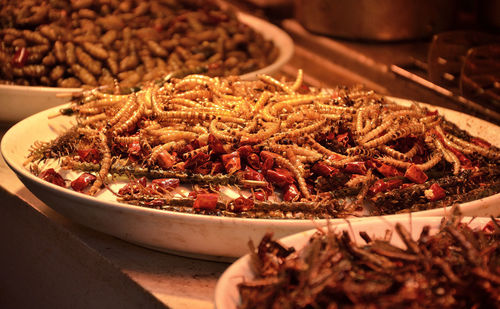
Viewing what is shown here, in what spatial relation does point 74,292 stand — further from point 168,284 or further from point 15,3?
point 15,3

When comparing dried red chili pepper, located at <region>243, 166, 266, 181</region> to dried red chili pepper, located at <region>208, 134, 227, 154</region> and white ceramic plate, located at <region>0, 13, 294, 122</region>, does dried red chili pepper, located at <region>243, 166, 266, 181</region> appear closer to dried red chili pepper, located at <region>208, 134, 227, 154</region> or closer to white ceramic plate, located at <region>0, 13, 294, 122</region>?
dried red chili pepper, located at <region>208, 134, 227, 154</region>

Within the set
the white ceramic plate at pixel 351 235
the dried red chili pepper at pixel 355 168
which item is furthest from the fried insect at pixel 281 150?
the white ceramic plate at pixel 351 235

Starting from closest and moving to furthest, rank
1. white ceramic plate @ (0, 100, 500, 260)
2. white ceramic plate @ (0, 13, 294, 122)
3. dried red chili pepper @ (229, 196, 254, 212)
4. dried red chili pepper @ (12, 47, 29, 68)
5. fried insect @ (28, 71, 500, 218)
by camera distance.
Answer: white ceramic plate @ (0, 100, 500, 260), dried red chili pepper @ (229, 196, 254, 212), fried insect @ (28, 71, 500, 218), white ceramic plate @ (0, 13, 294, 122), dried red chili pepper @ (12, 47, 29, 68)

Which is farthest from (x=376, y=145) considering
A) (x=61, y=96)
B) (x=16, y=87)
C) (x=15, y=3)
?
(x=15, y=3)

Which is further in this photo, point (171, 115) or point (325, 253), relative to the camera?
point (171, 115)

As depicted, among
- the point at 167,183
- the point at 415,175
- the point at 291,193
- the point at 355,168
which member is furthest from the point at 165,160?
the point at 415,175

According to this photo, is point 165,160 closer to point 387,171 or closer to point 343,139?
point 343,139

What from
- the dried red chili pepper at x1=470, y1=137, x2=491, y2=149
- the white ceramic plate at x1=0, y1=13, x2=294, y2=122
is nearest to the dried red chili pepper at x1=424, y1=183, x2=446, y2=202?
the dried red chili pepper at x1=470, y1=137, x2=491, y2=149

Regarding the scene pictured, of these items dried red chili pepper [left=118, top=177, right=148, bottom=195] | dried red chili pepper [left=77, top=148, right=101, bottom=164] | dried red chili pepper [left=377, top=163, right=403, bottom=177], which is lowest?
dried red chili pepper [left=77, top=148, right=101, bottom=164]
